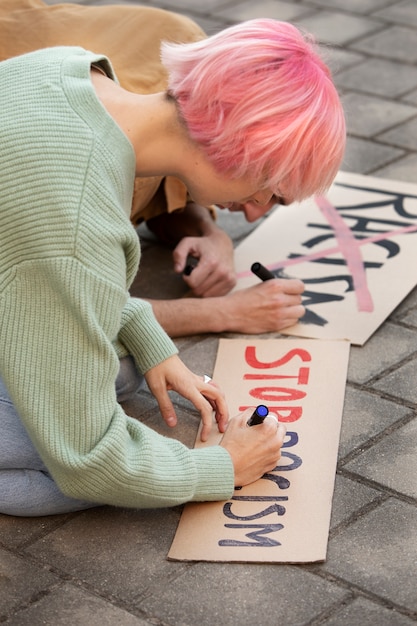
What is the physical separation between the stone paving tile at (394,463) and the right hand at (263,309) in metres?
0.46

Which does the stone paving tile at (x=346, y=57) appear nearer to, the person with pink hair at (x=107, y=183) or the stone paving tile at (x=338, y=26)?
the stone paving tile at (x=338, y=26)

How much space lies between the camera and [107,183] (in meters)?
1.87

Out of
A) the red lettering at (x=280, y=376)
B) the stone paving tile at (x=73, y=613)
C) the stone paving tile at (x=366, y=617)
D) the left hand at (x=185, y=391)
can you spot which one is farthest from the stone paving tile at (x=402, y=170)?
the stone paving tile at (x=73, y=613)

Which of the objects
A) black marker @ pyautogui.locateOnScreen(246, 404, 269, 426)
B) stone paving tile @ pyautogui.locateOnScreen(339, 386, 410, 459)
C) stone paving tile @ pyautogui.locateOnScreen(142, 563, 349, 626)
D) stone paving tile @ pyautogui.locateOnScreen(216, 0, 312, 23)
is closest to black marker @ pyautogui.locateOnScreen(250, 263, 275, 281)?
stone paving tile @ pyautogui.locateOnScreen(339, 386, 410, 459)

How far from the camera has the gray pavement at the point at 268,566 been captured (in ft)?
6.04

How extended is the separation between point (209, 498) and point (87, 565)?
26 centimetres

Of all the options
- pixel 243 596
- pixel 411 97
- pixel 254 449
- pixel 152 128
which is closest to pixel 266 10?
pixel 411 97

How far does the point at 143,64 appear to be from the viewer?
2.84 meters

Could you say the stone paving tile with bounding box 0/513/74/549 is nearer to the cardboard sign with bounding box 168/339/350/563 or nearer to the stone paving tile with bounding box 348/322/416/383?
the cardboard sign with bounding box 168/339/350/563

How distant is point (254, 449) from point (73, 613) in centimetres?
47

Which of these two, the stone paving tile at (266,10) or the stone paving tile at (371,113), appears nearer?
the stone paving tile at (371,113)

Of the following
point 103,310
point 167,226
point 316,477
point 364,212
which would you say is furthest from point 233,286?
point 103,310

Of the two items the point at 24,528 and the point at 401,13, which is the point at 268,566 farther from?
the point at 401,13

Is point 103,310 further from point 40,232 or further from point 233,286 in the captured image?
point 233,286
